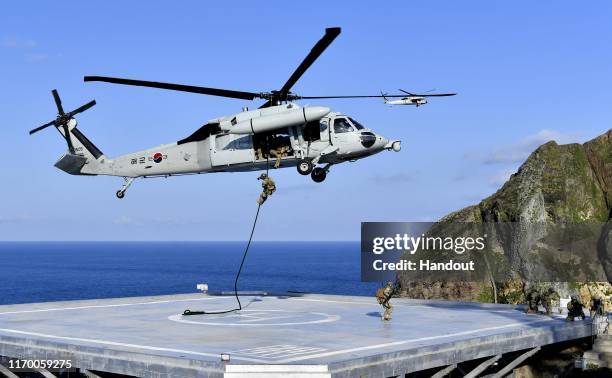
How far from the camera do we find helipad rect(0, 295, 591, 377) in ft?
68.3

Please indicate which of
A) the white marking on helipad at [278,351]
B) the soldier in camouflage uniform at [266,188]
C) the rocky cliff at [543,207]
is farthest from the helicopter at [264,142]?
the rocky cliff at [543,207]

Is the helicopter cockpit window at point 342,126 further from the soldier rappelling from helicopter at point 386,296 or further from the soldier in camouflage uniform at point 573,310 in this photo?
the soldier in camouflage uniform at point 573,310

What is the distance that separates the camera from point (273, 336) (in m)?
25.7

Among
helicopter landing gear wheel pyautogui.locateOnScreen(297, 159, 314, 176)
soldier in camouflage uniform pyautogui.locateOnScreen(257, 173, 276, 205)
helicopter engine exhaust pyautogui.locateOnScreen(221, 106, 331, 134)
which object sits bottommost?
soldier in camouflage uniform pyautogui.locateOnScreen(257, 173, 276, 205)

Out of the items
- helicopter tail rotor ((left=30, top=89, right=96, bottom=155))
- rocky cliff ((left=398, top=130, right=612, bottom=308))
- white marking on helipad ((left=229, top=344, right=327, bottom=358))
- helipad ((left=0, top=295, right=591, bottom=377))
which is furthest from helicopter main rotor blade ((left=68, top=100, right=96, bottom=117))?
rocky cliff ((left=398, top=130, right=612, bottom=308))

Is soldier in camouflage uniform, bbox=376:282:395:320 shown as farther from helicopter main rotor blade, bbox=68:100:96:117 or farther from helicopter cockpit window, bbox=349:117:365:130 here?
helicopter main rotor blade, bbox=68:100:96:117

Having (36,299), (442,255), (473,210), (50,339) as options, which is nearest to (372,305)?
(50,339)

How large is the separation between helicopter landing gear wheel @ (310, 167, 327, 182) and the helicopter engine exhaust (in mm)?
2355

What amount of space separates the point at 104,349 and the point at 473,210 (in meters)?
70.8

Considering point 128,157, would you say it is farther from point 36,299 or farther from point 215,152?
point 36,299

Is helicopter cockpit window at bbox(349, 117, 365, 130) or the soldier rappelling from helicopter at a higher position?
helicopter cockpit window at bbox(349, 117, 365, 130)

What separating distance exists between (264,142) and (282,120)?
2.05 meters

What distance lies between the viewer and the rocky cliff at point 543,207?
253 feet

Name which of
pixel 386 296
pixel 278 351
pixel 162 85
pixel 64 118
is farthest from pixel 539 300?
pixel 64 118
